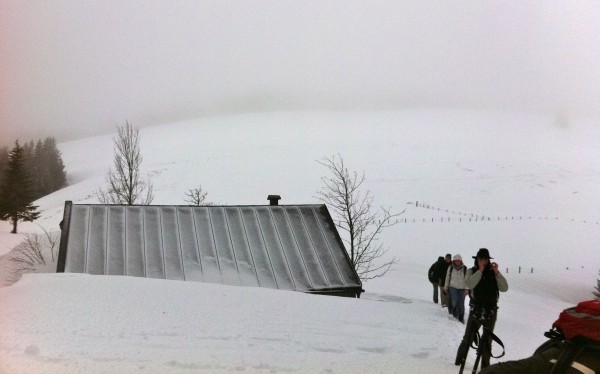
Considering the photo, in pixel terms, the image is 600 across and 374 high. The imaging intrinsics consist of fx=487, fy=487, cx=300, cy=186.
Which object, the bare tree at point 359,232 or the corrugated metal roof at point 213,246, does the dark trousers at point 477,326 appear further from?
the bare tree at point 359,232

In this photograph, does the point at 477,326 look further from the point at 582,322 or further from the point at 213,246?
the point at 213,246

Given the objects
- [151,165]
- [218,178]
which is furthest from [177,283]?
[151,165]

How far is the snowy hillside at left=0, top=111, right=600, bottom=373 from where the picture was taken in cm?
611

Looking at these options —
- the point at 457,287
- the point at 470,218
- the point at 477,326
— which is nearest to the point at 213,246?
the point at 457,287

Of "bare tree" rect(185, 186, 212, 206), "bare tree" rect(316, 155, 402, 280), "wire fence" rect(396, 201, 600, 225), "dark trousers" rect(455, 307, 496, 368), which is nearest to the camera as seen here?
"dark trousers" rect(455, 307, 496, 368)

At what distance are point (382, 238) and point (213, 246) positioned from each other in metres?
36.6

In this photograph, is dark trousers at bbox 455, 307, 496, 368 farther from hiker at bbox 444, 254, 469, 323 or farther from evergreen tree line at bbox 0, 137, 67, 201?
evergreen tree line at bbox 0, 137, 67, 201

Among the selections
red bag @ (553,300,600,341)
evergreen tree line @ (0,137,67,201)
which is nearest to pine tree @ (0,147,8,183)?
evergreen tree line @ (0,137,67,201)

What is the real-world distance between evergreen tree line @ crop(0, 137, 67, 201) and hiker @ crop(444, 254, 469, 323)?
857 cm

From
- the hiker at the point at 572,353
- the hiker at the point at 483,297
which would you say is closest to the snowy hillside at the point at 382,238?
the hiker at the point at 483,297

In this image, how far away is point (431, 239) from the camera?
47906mm

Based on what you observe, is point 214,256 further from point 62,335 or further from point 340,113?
point 340,113

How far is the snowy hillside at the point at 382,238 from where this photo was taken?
20.1 ft

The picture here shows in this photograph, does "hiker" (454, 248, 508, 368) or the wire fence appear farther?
the wire fence
